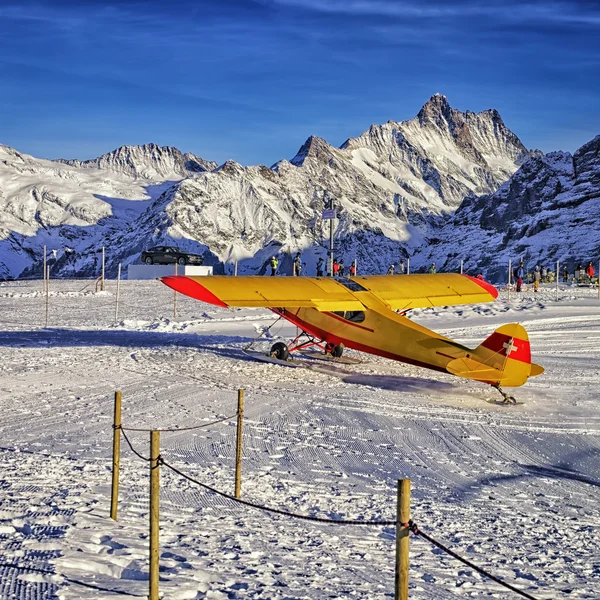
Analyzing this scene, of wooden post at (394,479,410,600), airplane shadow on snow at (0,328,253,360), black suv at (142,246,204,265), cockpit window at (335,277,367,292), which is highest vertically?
black suv at (142,246,204,265)

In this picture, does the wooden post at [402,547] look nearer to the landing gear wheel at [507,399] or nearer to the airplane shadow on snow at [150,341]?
the landing gear wheel at [507,399]

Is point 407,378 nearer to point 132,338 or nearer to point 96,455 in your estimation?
point 96,455

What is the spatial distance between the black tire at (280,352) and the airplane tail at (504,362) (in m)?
5.69

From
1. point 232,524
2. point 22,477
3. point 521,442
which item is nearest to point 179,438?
point 22,477

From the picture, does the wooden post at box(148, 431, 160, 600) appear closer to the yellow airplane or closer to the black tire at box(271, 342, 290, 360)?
the yellow airplane

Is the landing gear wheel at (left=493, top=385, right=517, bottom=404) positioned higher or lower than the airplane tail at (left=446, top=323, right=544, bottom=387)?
lower

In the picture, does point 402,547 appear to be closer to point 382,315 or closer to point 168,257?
point 382,315

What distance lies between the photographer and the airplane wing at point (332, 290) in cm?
1650

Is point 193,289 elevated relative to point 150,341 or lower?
elevated

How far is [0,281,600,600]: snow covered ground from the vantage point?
634 centimetres

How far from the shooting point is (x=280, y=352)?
1875cm

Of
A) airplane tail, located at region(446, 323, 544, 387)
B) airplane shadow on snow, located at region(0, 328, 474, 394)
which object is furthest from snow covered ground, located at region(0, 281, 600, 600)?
airplane tail, located at region(446, 323, 544, 387)

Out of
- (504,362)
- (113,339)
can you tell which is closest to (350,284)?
(504,362)

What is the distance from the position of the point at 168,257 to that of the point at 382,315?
48441 mm
